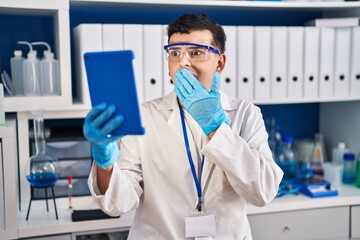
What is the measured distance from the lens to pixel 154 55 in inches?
77.3

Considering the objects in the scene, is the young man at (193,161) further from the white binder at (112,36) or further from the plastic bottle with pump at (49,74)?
the plastic bottle with pump at (49,74)

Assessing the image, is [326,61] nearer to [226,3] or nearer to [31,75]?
[226,3]

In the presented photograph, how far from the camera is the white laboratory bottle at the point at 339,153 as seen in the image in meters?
2.38

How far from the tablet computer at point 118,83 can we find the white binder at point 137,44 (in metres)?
0.80

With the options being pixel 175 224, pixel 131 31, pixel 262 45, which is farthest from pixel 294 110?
pixel 175 224

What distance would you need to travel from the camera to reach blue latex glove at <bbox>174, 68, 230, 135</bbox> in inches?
50.9

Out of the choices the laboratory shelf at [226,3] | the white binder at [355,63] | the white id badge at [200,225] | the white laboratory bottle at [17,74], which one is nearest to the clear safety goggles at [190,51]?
the white id badge at [200,225]

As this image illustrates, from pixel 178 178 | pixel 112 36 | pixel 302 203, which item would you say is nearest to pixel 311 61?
pixel 302 203

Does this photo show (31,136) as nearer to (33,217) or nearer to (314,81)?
(33,217)

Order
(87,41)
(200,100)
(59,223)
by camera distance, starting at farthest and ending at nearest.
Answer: (87,41) < (59,223) < (200,100)

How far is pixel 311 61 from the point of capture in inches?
86.7

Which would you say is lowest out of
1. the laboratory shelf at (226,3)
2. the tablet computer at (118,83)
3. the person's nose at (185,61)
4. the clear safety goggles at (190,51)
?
the tablet computer at (118,83)

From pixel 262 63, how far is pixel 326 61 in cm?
33

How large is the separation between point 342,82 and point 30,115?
1446 mm
